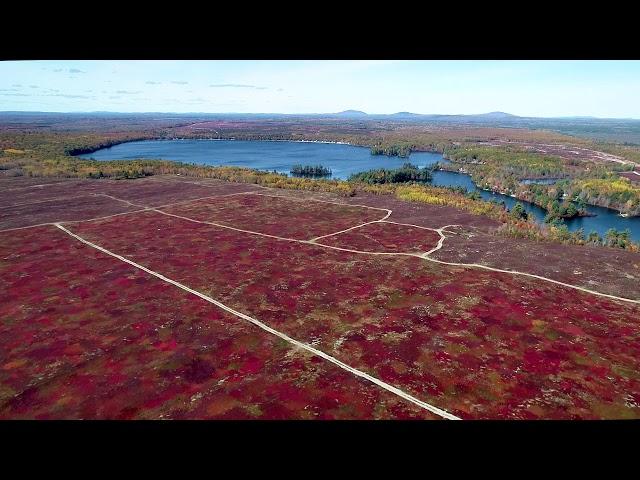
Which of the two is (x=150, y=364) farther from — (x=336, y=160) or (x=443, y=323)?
(x=336, y=160)

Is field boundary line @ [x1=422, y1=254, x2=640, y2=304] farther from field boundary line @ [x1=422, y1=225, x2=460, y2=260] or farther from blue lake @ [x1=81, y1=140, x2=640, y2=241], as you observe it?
blue lake @ [x1=81, y1=140, x2=640, y2=241]

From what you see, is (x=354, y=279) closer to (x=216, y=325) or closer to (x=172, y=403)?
(x=216, y=325)

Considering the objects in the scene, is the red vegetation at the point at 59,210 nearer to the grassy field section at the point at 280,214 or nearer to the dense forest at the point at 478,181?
the grassy field section at the point at 280,214

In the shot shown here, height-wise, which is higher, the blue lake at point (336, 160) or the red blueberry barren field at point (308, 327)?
the red blueberry barren field at point (308, 327)

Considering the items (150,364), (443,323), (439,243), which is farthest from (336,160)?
(150,364)

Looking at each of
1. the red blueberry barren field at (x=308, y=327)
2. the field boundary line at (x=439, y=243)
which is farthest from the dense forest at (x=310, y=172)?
the red blueberry barren field at (x=308, y=327)

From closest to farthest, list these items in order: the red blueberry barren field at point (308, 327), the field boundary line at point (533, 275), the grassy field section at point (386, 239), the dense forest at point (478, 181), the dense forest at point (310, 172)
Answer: the red blueberry barren field at point (308, 327) < the field boundary line at point (533, 275) < the grassy field section at point (386, 239) < the dense forest at point (478, 181) < the dense forest at point (310, 172)
